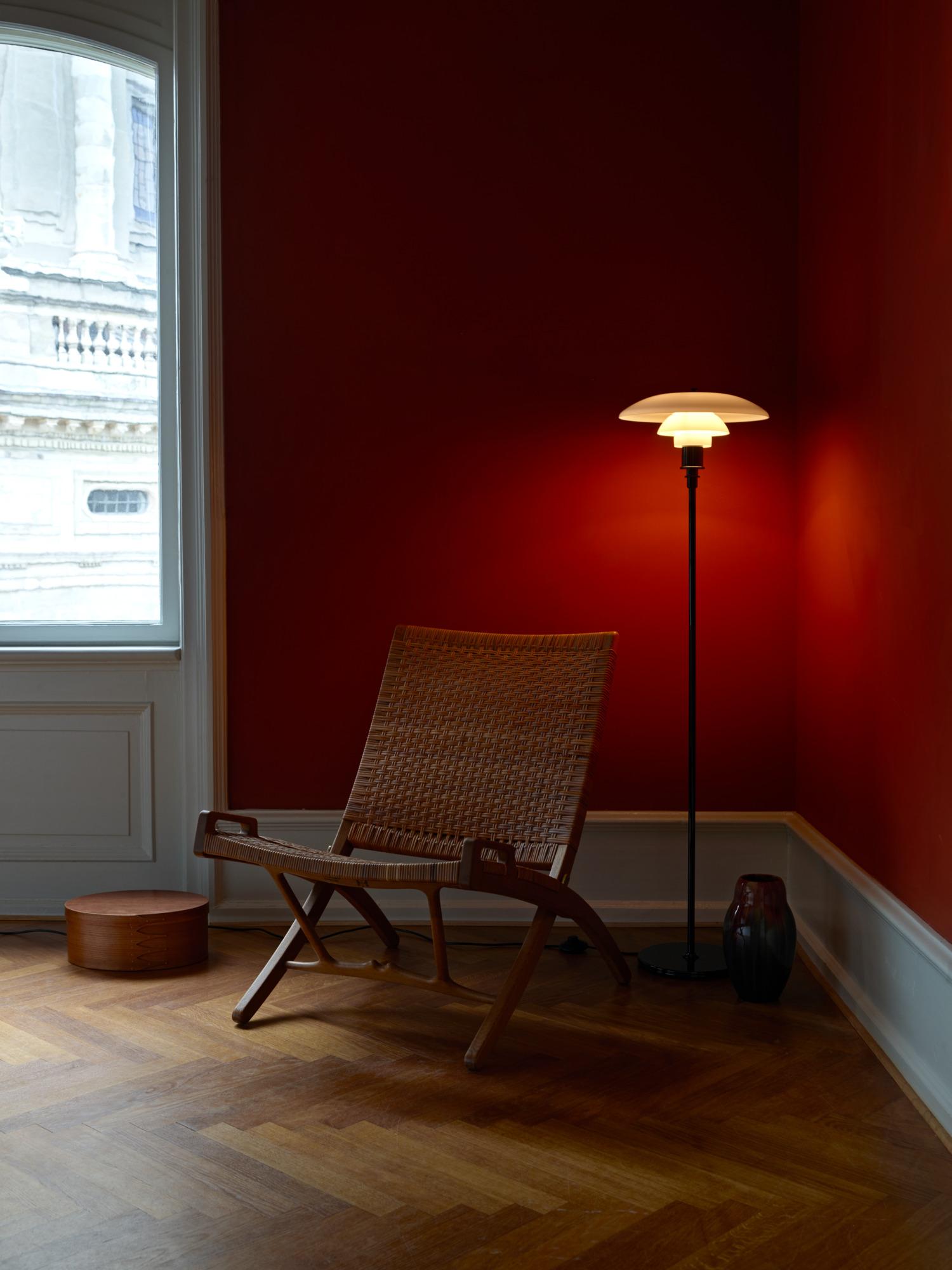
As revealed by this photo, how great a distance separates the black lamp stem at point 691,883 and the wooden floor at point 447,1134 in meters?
0.08

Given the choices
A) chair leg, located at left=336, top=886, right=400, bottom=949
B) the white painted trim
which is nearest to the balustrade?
the white painted trim

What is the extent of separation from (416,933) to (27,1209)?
5.78 feet

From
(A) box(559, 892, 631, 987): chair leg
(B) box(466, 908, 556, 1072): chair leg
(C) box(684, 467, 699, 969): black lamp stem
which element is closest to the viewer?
(B) box(466, 908, 556, 1072): chair leg

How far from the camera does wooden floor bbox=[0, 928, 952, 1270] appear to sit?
1.96m

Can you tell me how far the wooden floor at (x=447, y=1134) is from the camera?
196 centimetres

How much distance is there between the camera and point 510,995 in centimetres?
276

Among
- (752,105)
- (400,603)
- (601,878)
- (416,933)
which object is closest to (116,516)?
(400,603)

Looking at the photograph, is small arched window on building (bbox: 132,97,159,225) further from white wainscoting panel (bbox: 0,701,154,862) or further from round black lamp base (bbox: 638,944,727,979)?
round black lamp base (bbox: 638,944,727,979)

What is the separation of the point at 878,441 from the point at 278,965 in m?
1.90

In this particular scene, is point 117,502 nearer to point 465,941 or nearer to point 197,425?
point 197,425

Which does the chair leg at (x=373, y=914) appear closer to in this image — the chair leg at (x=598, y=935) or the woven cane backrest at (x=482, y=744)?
the woven cane backrest at (x=482, y=744)

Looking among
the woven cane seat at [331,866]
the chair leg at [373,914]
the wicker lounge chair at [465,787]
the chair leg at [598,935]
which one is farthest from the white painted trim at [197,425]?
the chair leg at [598,935]

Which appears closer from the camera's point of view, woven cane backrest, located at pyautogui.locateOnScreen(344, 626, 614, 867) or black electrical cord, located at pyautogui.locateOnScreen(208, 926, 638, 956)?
woven cane backrest, located at pyautogui.locateOnScreen(344, 626, 614, 867)

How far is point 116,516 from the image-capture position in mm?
4020
